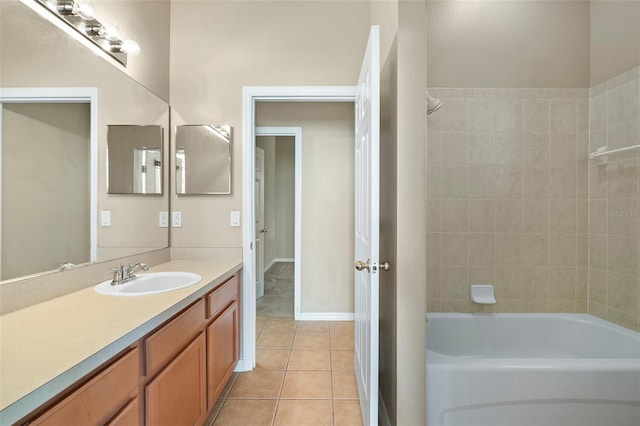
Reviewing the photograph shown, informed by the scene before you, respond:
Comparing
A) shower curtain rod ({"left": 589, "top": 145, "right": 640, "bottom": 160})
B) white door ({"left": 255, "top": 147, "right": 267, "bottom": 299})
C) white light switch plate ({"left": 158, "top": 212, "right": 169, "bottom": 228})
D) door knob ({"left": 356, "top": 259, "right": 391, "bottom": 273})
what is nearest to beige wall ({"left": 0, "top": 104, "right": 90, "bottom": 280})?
white light switch plate ({"left": 158, "top": 212, "right": 169, "bottom": 228})

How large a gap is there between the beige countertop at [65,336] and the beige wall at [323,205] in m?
1.85

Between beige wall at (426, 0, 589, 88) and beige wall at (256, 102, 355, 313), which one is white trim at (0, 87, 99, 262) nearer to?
beige wall at (256, 102, 355, 313)

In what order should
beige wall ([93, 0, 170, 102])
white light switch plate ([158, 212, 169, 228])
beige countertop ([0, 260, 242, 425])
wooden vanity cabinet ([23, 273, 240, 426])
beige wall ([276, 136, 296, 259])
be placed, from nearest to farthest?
beige countertop ([0, 260, 242, 425]) < wooden vanity cabinet ([23, 273, 240, 426]) < beige wall ([93, 0, 170, 102]) < white light switch plate ([158, 212, 169, 228]) < beige wall ([276, 136, 296, 259])

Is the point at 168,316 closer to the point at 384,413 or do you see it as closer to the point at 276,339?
the point at 384,413

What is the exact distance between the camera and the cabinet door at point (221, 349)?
1547 mm

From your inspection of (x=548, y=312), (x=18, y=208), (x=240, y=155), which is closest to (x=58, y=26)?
(x=18, y=208)

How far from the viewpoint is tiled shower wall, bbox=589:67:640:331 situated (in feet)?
5.44

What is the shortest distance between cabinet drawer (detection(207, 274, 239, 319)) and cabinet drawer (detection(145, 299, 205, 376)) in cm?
9

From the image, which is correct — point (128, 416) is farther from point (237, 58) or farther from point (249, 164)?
point (237, 58)

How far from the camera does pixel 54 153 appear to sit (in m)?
1.22

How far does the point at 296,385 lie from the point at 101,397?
1447 millimetres

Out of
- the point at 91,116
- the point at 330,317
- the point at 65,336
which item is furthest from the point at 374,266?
the point at 330,317

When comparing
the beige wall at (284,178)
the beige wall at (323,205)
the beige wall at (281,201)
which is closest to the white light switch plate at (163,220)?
the beige wall at (323,205)

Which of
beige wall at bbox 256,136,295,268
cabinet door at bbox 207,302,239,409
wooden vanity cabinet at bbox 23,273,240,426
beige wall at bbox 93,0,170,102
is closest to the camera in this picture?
wooden vanity cabinet at bbox 23,273,240,426
